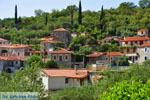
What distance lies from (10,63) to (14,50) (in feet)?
28.7

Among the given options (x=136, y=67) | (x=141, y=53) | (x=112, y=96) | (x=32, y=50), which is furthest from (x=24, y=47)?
(x=112, y=96)

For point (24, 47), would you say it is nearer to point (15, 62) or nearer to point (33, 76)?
point (15, 62)

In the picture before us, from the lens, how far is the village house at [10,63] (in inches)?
2371

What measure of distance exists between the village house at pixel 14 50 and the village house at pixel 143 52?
23.7 meters

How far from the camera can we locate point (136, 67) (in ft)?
130

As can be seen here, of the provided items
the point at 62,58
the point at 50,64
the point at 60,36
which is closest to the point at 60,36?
the point at 60,36

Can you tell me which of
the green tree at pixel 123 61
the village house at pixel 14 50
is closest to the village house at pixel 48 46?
the village house at pixel 14 50

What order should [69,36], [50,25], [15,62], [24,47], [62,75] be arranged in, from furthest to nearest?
[50,25] < [69,36] < [24,47] < [15,62] < [62,75]

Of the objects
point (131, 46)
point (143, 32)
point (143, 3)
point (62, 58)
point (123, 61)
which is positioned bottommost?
point (123, 61)

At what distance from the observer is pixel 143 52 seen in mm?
62812

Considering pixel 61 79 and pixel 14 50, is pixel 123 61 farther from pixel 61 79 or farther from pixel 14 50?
pixel 14 50

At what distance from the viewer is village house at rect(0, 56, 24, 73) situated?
2371 inches

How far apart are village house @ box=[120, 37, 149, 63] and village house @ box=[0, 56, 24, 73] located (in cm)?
2114

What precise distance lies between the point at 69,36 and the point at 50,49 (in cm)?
1103
